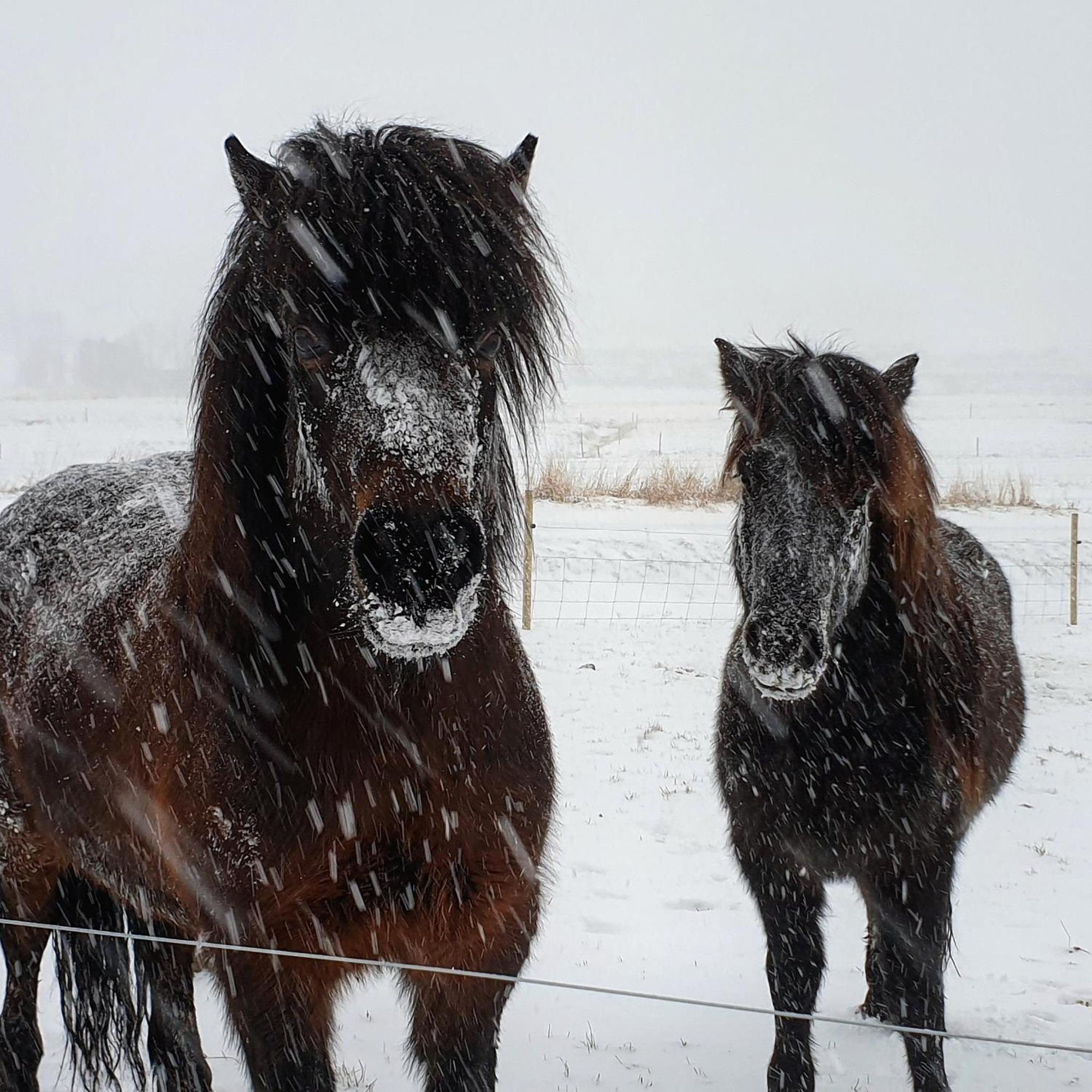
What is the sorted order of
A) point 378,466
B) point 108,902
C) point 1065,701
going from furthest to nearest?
1. point 1065,701
2. point 108,902
3. point 378,466

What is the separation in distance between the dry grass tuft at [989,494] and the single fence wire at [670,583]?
149 cm

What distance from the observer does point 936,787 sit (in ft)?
7.72

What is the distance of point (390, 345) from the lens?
50.0 inches

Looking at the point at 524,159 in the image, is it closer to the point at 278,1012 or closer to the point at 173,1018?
the point at 278,1012

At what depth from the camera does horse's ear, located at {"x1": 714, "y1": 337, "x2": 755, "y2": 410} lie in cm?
247

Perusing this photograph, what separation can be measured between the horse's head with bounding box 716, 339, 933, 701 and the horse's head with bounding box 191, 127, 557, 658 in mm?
847

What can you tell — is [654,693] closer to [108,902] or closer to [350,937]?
[108,902]

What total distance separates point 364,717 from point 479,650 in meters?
0.25

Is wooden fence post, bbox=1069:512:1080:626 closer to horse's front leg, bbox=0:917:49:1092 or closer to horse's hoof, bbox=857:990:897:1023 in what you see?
horse's hoof, bbox=857:990:897:1023

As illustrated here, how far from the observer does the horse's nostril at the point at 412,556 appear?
3.71 feet

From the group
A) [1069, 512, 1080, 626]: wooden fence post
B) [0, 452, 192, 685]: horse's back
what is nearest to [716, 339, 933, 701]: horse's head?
[0, 452, 192, 685]: horse's back

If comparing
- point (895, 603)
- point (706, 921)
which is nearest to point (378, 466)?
point (895, 603)

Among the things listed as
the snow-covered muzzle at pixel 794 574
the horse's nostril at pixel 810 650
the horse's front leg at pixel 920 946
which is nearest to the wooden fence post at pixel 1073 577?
the horse's front leg at pixel 920 946

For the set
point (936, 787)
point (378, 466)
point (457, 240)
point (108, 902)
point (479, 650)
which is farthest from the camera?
point (108, 902)
